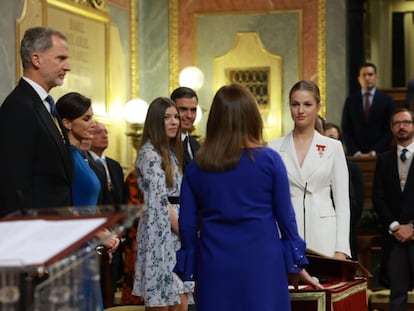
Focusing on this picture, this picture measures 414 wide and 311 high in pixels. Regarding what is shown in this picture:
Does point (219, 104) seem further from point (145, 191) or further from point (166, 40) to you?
point (166, 40)

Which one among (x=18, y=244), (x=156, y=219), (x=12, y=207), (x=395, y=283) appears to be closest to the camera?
(x=18, y=244)

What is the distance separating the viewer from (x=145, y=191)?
650 centimetres

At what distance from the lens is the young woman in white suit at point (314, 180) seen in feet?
18.2

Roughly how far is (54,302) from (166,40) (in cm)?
1089

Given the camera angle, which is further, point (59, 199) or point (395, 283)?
point (395, 283)

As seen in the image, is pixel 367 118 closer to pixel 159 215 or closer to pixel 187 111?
pixel 187 111

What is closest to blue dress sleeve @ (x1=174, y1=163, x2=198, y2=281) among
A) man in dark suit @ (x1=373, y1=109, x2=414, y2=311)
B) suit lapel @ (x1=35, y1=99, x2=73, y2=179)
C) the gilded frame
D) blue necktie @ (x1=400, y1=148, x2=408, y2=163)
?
suit lapel @ (x1=35, y1=99, x2=73, y2=179)

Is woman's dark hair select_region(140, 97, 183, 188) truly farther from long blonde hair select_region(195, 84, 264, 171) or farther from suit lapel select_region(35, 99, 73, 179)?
long blonde hair select_region(195, 84, 264, 171)

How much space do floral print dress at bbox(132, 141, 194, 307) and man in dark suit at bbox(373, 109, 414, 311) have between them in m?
2.42

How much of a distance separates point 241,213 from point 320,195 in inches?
52.0

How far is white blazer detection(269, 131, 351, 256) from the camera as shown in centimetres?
555

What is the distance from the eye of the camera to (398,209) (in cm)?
850

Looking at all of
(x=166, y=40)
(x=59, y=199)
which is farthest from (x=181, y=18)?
(x=59, y=199)

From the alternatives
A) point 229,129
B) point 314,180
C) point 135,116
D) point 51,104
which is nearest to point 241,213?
point 229,129
